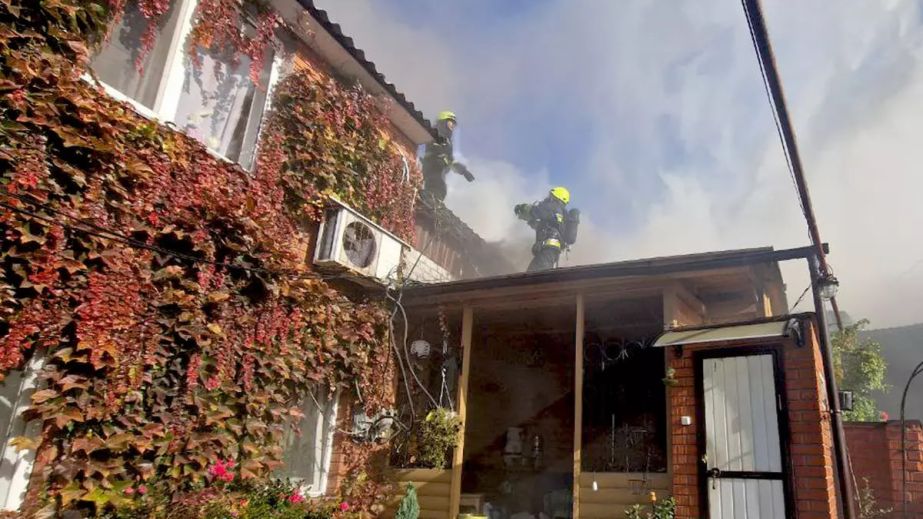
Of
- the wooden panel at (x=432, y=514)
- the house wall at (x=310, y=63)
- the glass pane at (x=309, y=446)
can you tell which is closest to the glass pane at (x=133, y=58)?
the house wall at (x=310, y=63)

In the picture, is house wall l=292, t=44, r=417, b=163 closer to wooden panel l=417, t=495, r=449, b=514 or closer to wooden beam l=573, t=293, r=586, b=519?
wooden beam l=573, t=293, r=586, b=519

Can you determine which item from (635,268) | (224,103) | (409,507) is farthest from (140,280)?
(635,268)

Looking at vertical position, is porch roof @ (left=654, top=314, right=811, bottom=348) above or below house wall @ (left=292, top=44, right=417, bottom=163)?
below

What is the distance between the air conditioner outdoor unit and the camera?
7258mm

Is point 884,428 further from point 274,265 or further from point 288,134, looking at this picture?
point 288,134

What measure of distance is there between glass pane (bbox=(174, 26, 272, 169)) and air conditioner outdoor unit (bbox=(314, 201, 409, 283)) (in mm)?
1299

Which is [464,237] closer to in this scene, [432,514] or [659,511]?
[432,514]

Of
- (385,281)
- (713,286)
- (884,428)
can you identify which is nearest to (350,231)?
(385,281)

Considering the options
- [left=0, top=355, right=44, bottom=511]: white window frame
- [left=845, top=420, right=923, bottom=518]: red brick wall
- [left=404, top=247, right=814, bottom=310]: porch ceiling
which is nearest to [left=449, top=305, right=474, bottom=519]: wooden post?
[left=404, top=247, right=814, bottom=310]: porch ceiling

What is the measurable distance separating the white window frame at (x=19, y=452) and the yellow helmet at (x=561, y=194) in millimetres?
10164

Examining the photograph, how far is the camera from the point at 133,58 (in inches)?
225

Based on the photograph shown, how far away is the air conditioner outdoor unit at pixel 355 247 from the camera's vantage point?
23.8 feet

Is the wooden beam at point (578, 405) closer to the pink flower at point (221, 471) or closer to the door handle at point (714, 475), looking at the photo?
the door handle at point (714, 475)

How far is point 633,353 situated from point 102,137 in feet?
27.4
